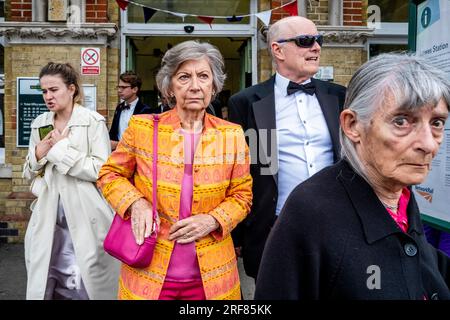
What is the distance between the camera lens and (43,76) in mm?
3582

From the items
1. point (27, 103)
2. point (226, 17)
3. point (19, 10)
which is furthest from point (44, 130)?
point (226, 17)

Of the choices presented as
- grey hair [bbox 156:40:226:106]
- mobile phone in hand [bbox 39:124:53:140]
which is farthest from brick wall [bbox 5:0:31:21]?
grey hair [bbox 156:40:226:106]

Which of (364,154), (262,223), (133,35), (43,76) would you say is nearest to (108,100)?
(133,35)

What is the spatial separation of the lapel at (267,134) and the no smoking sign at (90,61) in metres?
4.30

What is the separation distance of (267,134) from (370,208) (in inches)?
59.5

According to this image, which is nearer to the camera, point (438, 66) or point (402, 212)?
point (402, 212)

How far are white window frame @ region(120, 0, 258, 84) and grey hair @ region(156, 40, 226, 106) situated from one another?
4.63 meters

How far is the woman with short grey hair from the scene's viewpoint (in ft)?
4.78

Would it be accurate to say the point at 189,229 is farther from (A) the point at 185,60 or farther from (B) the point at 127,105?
(B) the point at 127,105

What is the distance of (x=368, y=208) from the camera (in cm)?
152

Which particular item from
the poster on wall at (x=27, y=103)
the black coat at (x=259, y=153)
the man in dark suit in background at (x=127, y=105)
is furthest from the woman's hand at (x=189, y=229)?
the poster on wall at (x=27, y=103)

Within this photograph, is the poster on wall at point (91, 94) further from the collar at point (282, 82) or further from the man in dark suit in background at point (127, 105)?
the collar at point (282, 82)

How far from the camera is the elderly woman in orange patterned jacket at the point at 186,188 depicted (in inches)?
100

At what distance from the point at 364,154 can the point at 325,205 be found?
240 millimetres
